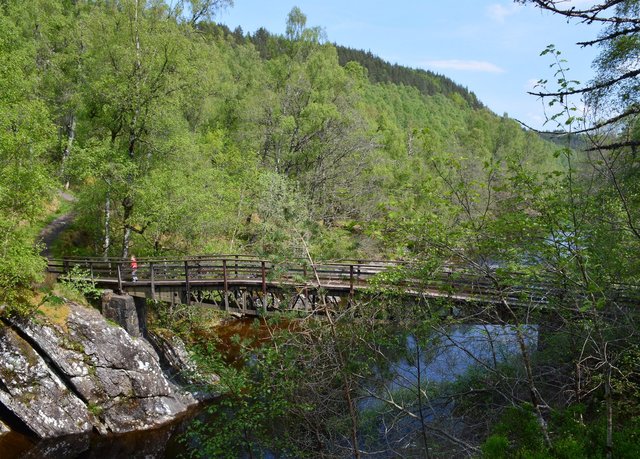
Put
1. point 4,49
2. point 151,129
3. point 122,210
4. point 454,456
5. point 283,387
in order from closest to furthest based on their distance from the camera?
1. point 454,456
2. point 283,387
3. point 4,49
4. point 151,129
5. point 122,210

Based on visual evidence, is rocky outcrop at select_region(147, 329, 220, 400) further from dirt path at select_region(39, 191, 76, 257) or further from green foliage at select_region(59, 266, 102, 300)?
dirt path at select_region(39, 191, 76, 257)

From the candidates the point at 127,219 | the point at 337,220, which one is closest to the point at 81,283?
the point at 127,219

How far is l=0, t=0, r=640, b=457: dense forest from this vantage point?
7172 millimetres

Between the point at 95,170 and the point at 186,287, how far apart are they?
5827 mm

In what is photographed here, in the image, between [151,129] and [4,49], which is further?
[151,129]

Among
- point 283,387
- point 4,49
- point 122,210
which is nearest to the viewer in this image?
point 283,387

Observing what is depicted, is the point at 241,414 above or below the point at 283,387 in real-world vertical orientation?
below

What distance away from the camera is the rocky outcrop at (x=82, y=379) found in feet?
42.8

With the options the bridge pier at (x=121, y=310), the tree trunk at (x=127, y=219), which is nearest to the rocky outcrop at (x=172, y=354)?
the bridge pier at (x=121, y=310)

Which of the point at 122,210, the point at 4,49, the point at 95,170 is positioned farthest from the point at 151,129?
the point at 4,49

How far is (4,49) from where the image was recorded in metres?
15.9

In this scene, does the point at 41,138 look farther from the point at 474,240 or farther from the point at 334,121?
the point at 334,121

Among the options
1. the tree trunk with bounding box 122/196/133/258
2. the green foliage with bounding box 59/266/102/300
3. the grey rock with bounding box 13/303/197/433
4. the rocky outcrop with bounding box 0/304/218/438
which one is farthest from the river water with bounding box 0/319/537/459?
the tree trunk with bounding box 122/196/133/258

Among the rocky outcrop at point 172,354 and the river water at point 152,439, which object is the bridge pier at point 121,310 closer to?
the rocky outcrop at point 172,354
